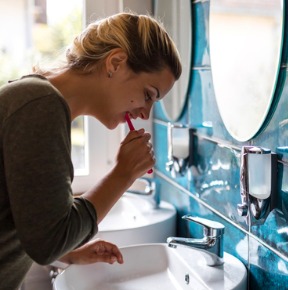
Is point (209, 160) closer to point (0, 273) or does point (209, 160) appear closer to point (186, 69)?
point (186, 69)

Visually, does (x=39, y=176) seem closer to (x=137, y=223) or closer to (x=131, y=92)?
(x=131, y=92)

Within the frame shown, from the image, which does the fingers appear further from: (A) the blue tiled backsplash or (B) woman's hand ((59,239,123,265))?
(A) the blue tiled backsplash

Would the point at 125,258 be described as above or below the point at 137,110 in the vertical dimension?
below

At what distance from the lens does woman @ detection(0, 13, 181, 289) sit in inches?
28.3

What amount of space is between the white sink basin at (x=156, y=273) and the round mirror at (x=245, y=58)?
32 centimetres

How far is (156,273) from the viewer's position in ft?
4.31

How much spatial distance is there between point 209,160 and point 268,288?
39 centimetres

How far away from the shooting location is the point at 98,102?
944 millimetres

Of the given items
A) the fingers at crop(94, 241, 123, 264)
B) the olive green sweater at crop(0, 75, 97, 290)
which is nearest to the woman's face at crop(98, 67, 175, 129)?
the olive green sweater at crop(0, 75, 97, 290)

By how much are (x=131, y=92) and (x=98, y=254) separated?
411 millimetres

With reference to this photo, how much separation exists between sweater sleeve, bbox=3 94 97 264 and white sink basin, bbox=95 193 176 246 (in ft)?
2.13

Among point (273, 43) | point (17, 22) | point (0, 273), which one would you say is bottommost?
point (0, 273)

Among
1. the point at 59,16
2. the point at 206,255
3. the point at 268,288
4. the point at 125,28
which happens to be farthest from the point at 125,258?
the point at 59,16

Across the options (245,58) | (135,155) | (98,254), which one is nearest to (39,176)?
(135,155)
